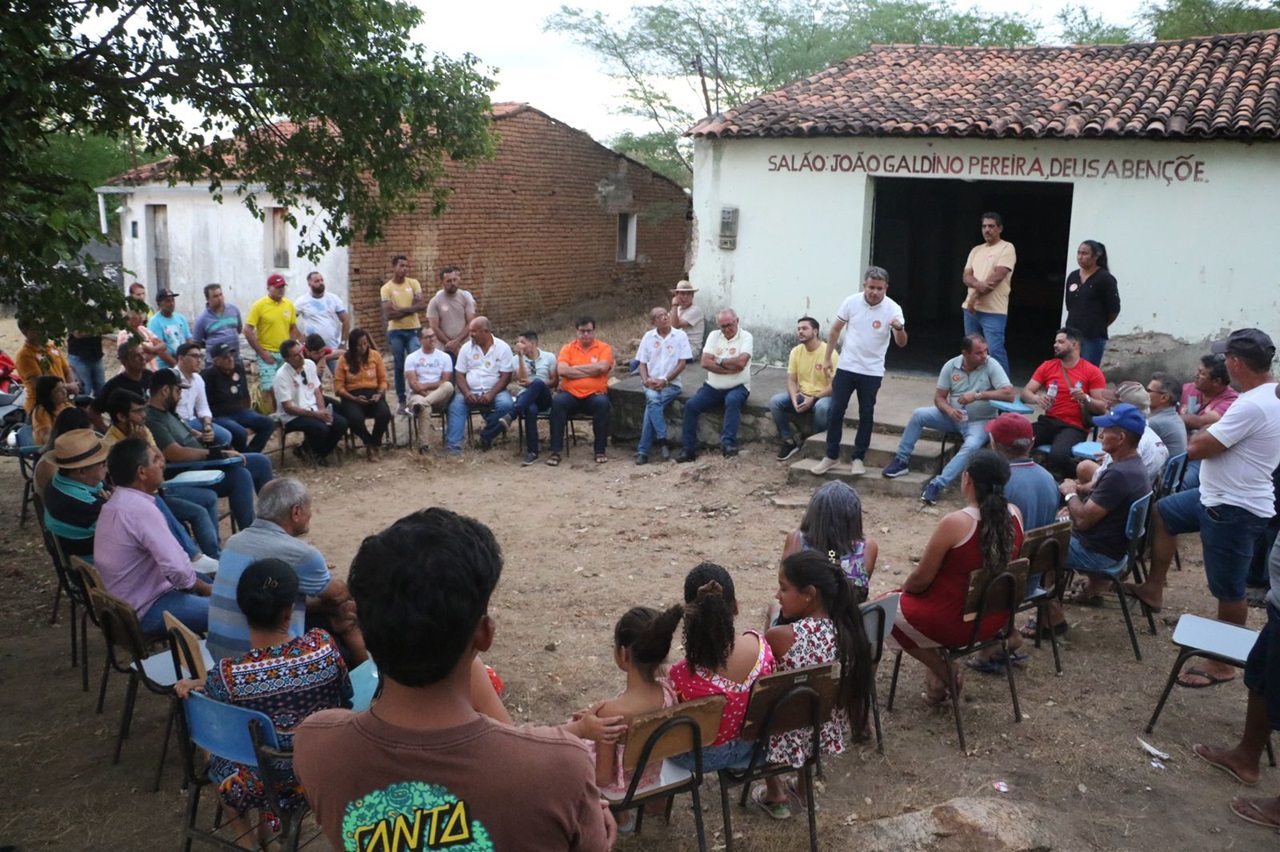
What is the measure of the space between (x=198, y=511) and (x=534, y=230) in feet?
47.2

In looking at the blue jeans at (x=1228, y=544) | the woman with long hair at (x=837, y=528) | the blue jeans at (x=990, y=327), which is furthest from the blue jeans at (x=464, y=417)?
the blue jeans at (x=1228, y=544)

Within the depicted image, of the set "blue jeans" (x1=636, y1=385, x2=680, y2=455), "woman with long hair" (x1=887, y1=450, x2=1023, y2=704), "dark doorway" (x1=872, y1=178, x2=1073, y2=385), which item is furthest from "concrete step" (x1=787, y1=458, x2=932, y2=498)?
"dark doorway" (x1=872, y1=178, x2=1073, y2=385)

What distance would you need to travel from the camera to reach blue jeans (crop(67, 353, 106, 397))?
Answer: 33.9 ft

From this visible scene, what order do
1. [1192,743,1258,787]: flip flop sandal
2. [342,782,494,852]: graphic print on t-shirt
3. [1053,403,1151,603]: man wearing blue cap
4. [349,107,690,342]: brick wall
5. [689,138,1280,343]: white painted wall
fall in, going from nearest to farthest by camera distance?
[342,782,494,852]: graphic print on t-shirt → [1192,743,1258,787]: flip flop sandal → [1053,403,1151,603]: man wearing blue cap → [689,138,1280,343]: white painted wall → [349,107,690,342]: brick wall

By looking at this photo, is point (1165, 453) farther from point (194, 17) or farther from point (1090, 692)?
point (194, 17)

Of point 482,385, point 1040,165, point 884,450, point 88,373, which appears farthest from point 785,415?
point 88,373

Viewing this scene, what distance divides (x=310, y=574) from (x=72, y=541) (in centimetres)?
205

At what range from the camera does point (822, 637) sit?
14.1 ft

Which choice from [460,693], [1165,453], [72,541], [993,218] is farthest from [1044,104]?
[460,693]

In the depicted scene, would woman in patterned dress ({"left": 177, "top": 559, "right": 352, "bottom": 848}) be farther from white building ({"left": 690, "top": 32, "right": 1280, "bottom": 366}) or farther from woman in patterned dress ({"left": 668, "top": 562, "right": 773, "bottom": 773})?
white building ({"left": 690, "top": 32, "right": 1280, "bottom": 366})

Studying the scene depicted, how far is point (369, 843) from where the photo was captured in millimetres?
1854

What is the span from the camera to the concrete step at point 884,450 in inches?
390

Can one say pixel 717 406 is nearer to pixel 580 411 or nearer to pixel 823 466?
pixel 580 411

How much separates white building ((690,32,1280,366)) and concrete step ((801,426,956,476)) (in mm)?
2643
